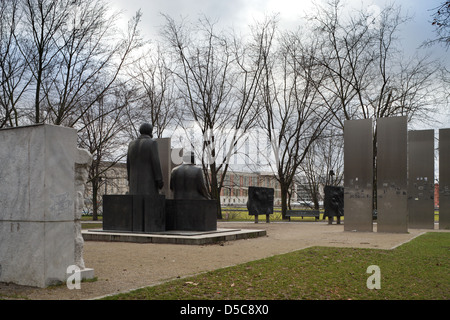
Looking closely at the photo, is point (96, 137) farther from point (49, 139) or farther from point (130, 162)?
point (49, 139)

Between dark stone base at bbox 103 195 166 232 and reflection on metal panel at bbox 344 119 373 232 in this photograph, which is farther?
reflection on metal panel at bbox 344 119 373 232

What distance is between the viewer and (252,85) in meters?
31.3

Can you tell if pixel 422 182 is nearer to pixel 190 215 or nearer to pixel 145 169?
pixel 190 215

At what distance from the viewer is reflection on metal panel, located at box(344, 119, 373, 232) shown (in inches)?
721

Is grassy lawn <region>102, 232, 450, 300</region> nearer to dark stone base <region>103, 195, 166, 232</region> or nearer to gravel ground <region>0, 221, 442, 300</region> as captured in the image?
gravel ground <region>0, 221, 442, 300</region>

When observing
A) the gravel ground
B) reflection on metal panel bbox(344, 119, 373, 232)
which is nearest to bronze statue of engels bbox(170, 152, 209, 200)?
the gravel ground

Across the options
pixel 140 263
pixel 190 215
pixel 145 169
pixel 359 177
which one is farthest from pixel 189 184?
pixel 359 177

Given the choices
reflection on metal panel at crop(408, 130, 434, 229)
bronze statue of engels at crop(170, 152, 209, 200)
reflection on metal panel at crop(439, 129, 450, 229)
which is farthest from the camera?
reflection on metal panel at crop(408, 130, 434, 229)

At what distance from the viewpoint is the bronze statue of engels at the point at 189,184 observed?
15258 millimetres

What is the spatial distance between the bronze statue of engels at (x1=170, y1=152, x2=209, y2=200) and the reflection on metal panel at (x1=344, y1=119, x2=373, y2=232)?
642 cm

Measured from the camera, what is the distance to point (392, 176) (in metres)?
17.8

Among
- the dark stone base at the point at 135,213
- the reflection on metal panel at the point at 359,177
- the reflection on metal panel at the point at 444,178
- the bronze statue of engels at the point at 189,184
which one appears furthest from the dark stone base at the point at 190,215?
the reflection on metal panel at the point at 444,178

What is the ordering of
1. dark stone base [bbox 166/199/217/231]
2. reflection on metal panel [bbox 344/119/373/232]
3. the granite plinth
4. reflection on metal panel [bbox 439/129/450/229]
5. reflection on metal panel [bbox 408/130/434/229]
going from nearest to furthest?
the granite plinth
dark stone base [bbox 166/199/217/231]
reflection on metal panel [bbox 344/119/373/232]
reflection on metal panel [bbox 439/129/450/229]
reflection on metal panel [bbox 408/130/434/229]

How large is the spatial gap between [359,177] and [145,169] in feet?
29.0
